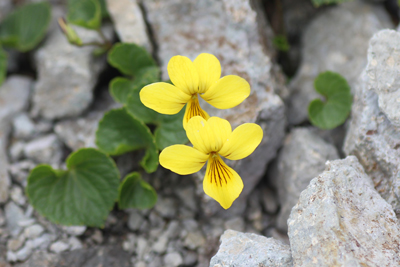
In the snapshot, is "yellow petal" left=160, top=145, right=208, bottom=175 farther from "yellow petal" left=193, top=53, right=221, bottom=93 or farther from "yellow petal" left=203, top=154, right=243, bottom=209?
"yellow petal" left=193, top=53, right=221, bottom=93

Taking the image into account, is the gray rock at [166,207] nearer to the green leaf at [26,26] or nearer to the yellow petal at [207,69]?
the yellow petal at [207,69]

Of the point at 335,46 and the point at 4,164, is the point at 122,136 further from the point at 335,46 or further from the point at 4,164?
the point at 335,46

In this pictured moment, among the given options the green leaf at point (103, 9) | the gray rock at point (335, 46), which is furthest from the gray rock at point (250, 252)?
the green leaf at point (103, 9)

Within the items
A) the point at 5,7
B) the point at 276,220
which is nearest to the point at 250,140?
the point at 276,220

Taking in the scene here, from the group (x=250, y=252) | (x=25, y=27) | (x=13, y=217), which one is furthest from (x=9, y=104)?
(x=250, y=252)

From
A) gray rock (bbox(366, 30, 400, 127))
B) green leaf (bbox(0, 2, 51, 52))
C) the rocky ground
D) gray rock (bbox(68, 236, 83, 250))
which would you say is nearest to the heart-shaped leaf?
the rocky ground
